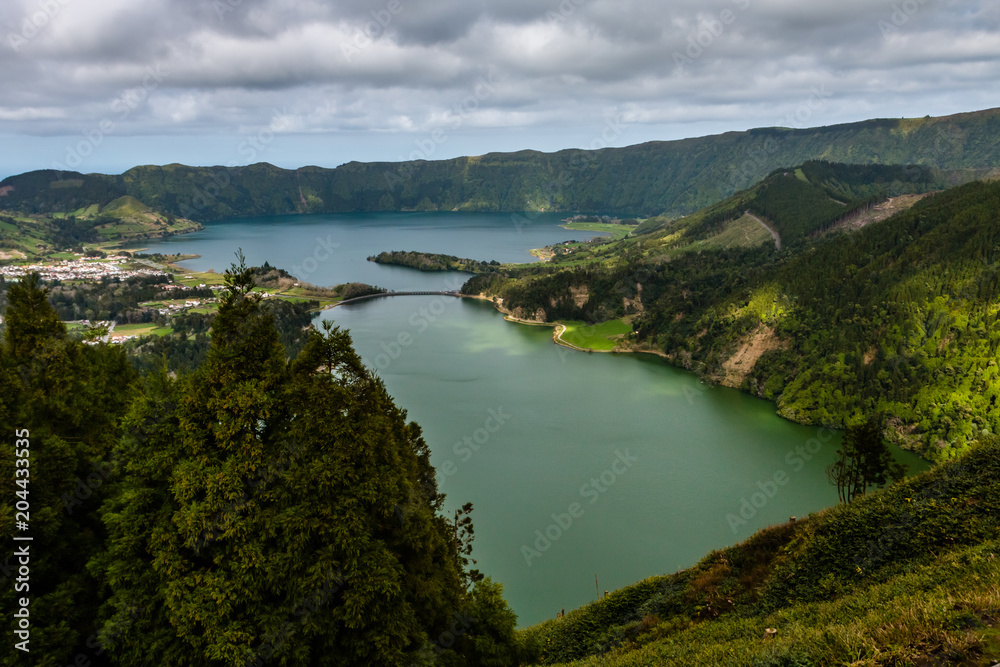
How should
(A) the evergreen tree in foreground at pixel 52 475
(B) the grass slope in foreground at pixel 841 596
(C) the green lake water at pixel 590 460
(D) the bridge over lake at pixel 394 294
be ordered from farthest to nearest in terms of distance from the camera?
(D) the bridge over lake at pixel 394 294, (C) the green lake water at pixel 590 460, (A) the evergreen tree in foreground at pixel 52 475, (B) the grass slope in foreground at pixel 841 596

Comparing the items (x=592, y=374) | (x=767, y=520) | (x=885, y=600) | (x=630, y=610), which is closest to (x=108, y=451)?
(x=630, y=610)

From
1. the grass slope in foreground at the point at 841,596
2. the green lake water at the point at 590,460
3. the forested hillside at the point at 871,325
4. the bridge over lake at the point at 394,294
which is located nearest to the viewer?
the grass slope in foreground at the point at 841,596

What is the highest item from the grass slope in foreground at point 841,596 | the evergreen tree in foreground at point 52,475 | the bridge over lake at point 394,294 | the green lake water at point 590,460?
the evergreen tree in foreground at point 52,475

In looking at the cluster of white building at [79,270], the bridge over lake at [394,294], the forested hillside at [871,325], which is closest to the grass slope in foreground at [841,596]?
the forested hillside at [871,325]

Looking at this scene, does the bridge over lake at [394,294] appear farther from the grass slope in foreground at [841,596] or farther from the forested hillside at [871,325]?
the grass slope in foreground at [841,596]

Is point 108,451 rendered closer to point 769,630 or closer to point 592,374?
point 769,630
